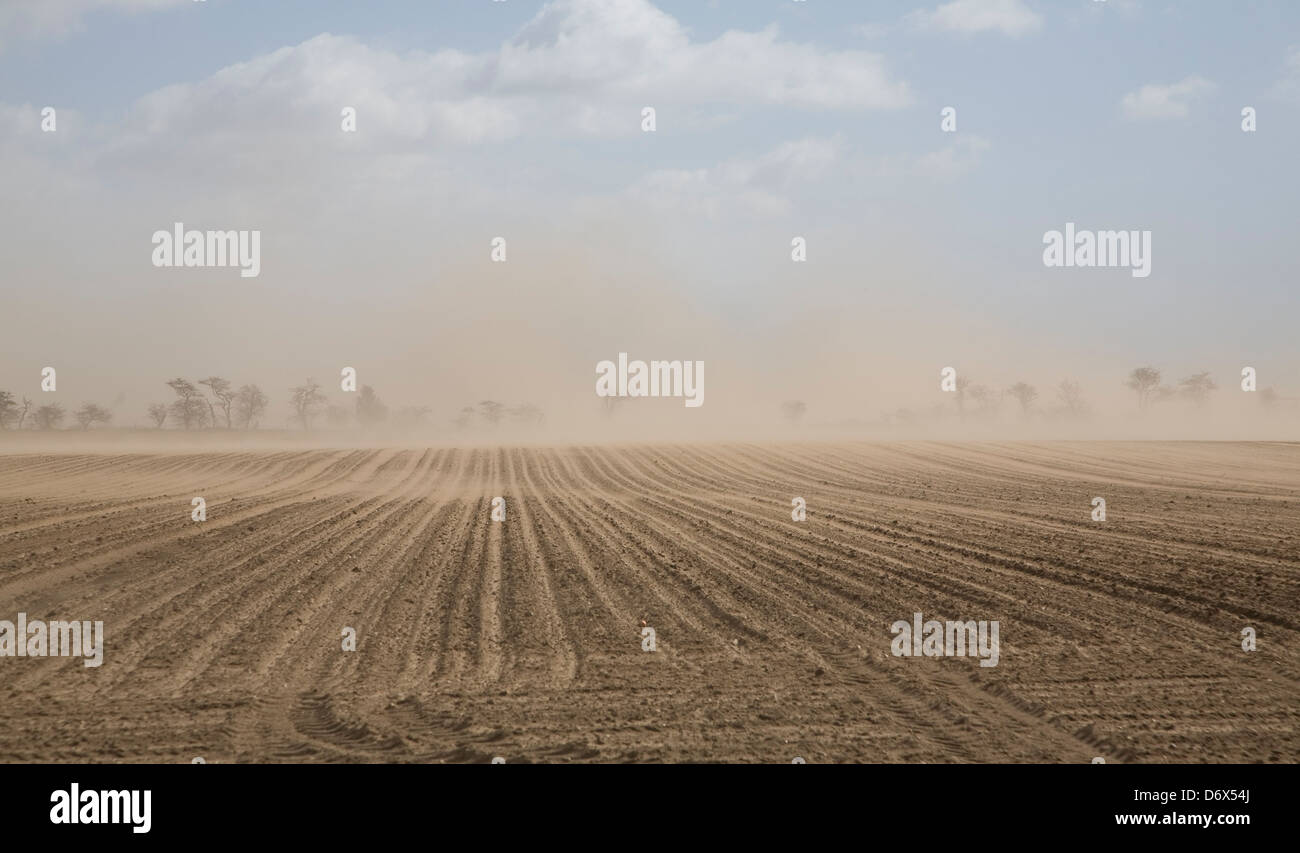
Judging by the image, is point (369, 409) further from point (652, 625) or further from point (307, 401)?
point (652, 625)

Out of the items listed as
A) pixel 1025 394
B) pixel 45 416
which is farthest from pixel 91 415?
pixel 1025 394

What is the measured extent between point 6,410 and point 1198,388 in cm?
13664

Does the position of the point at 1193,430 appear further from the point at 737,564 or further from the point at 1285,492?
the point at 737,564

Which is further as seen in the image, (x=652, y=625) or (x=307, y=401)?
(x=307, y=401)

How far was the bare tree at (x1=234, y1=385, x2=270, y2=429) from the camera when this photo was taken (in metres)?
117

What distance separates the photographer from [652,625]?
411 inches

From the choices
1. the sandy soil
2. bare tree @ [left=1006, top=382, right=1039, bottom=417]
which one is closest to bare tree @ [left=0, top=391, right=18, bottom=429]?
the sandy soil

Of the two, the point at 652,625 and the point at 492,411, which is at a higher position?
the point at 492,411

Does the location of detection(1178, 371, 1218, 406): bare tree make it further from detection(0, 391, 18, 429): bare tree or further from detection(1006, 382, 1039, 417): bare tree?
detection(0, 391, 18, 429): bare tree

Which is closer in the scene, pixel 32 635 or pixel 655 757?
pixel 655 757

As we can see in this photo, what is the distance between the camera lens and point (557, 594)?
11969 mm

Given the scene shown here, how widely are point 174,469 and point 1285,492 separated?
118ft

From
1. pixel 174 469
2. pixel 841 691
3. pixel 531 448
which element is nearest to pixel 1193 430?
pixel 531 448

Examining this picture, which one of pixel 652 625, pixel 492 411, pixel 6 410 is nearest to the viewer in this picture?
pixel 652 625
